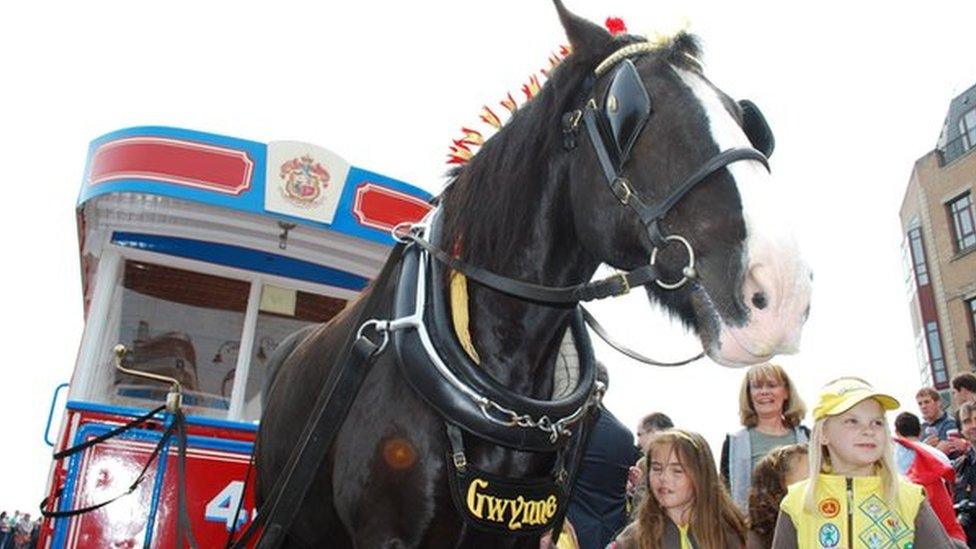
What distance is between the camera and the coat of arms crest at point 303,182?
198 inches

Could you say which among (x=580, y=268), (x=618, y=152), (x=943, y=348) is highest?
(x=943, y=348)

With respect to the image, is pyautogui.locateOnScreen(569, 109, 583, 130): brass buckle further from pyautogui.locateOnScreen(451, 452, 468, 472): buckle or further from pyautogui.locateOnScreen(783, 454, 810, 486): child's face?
pyautogui.locateOnScreen(783, 454, 810, 486): child's face

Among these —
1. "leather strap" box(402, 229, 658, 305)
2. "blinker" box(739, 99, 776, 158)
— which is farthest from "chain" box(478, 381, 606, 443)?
"blinker" box(739, 99, 776, 158)

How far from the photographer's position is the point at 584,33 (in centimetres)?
225

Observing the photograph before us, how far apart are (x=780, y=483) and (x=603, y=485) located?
807mm

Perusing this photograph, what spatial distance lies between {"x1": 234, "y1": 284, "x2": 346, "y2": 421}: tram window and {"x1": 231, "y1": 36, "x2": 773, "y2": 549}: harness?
3333 millimetres

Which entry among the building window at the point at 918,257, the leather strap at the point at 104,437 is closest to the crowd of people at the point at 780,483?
the leather strap at the point at 104,437

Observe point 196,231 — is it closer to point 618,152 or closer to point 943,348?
point 618,152

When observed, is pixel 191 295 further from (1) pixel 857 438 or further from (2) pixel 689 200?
(2) pixel 689 200

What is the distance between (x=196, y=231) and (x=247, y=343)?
830 mm

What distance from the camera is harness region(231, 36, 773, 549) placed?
6.30ft

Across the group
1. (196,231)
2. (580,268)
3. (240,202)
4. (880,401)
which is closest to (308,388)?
(580,268)

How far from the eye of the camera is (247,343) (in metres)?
5.33

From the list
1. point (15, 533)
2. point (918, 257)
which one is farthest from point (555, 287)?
point (918, 257)
